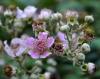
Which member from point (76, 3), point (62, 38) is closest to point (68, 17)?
point (62, 38)

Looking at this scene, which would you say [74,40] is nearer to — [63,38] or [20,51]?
[63,38]

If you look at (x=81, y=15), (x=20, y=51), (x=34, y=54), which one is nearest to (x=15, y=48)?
(x=20, y=51)

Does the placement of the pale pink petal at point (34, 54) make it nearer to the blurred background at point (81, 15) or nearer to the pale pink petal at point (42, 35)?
the pale pink petal at point (42, 35)

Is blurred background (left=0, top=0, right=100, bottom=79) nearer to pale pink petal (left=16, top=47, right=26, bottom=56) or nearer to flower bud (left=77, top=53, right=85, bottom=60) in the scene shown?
pale pink petal (left=16, top=47, right=26, bottom=56)

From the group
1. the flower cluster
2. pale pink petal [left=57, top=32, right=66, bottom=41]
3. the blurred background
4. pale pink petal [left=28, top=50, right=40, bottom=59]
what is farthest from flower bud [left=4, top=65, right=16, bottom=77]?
the blurred background

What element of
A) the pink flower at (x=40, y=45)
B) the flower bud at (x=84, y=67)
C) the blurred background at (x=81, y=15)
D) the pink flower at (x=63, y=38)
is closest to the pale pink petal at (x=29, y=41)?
the pink flower at (x=40, y=45)

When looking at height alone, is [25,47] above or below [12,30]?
below

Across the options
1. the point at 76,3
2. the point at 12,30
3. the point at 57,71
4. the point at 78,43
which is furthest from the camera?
the point at 76,3

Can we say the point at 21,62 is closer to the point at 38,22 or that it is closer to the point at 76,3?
the point at 38,22
